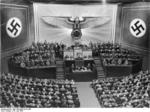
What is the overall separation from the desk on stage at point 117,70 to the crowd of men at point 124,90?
0.54 ft

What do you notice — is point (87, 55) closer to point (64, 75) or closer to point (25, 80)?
point (64, 75)

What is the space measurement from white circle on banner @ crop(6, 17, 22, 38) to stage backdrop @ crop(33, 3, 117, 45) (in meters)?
0.70

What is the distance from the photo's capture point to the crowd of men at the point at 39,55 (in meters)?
13.1

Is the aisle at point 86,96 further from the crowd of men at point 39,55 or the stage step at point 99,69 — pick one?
the crowd of men at point 39,55

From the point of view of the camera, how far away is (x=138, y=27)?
44.5 ft

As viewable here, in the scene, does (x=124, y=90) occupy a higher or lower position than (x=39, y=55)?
lower

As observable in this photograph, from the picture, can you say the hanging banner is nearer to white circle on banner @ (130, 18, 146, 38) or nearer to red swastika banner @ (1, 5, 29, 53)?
red swastika banner @ (1, 5, 29, 53)

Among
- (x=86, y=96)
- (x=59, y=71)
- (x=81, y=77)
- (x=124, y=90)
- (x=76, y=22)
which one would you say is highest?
(x=76, y=22)

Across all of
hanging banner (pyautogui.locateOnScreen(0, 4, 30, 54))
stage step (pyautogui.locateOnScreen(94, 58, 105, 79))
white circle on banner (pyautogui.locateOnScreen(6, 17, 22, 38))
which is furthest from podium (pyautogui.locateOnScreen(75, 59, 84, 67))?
white circle on banner (pyautogui.locateOnScreen(6, 17, 22, 38))

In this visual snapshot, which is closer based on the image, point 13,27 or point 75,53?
point 13,27

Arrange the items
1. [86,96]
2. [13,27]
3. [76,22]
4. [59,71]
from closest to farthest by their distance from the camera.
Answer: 1. [13,27]
2. [86,96]
3. [59,71]
4. [76,22]

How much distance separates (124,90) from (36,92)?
11.3 feet

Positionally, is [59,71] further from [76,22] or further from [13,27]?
[13,27]

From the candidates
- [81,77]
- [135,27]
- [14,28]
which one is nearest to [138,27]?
[135,27]
